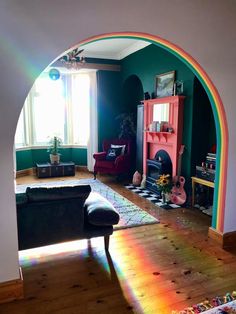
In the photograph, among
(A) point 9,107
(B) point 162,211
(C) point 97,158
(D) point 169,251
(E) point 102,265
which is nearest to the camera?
(A) point 9,107

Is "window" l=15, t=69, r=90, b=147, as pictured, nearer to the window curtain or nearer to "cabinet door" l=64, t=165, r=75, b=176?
the window curtain

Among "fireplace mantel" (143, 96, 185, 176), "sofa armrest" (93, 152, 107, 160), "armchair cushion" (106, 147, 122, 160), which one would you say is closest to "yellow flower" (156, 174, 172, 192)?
"fireplace mantel" (143, 96, 185, 176)

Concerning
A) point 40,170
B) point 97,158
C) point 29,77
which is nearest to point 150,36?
point 29,77

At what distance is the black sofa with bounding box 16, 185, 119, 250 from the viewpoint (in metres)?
2.47

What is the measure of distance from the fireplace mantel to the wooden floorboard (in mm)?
1753

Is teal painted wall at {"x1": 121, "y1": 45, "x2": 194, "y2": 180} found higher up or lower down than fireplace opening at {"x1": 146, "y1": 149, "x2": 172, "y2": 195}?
higher up

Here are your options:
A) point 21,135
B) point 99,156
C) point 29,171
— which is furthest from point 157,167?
point 21,135

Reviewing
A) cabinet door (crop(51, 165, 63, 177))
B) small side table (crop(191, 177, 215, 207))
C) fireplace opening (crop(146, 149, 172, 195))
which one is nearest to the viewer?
small side table (crop(191, 177, 215, 207))

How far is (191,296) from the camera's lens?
224 cm

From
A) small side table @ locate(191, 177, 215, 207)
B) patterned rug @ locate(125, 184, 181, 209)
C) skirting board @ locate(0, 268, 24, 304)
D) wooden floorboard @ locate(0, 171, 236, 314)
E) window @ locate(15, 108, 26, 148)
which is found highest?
window @ locate(15, 108, 26, 148)

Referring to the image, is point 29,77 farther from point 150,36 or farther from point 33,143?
point 33,143

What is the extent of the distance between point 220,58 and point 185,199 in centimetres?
245

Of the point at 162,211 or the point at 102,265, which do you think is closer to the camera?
the point at 102,265

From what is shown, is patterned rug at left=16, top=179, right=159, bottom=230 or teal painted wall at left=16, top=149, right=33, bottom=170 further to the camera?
teal painted wall at left=16, top=149, right=33, bottom=170
